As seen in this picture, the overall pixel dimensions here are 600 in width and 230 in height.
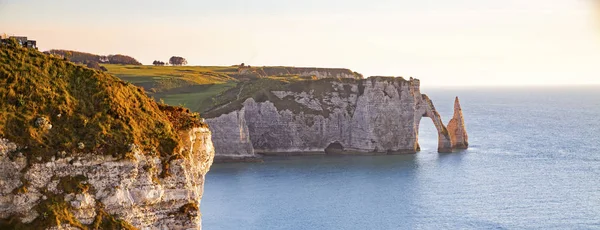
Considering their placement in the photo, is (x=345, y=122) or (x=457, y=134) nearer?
(x=345, y=122)

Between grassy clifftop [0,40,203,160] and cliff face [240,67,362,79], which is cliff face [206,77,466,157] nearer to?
cliff face [240,67,362,79]

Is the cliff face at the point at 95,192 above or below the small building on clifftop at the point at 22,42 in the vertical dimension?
below

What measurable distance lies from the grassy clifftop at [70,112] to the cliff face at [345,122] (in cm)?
7344

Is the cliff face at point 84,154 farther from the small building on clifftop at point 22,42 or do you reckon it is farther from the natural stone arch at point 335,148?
the natural stone arch at point 335,148

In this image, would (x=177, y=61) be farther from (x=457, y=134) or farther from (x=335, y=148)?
(x=457, y=134)

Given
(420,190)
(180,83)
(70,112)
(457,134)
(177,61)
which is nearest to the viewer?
(70,112)

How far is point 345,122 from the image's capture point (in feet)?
341

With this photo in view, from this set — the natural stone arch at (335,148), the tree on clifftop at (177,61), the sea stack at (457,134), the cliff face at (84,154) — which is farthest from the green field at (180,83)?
the cliff face at (84,154)

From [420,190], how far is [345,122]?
101ft

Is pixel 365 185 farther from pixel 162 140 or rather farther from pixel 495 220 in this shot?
pixel 162 140

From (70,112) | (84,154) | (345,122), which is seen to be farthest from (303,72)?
(84,154)

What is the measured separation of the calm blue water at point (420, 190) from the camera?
60.2 metres

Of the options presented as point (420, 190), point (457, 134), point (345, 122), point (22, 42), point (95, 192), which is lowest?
point (420, 190)

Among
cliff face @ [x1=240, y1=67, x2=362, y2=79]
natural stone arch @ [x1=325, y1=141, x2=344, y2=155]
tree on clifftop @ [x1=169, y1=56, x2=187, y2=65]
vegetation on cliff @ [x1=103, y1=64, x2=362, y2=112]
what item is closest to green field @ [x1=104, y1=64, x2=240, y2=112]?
vegetation on cliff @ [x1=103, y1=64, x2=362, y2=112]
